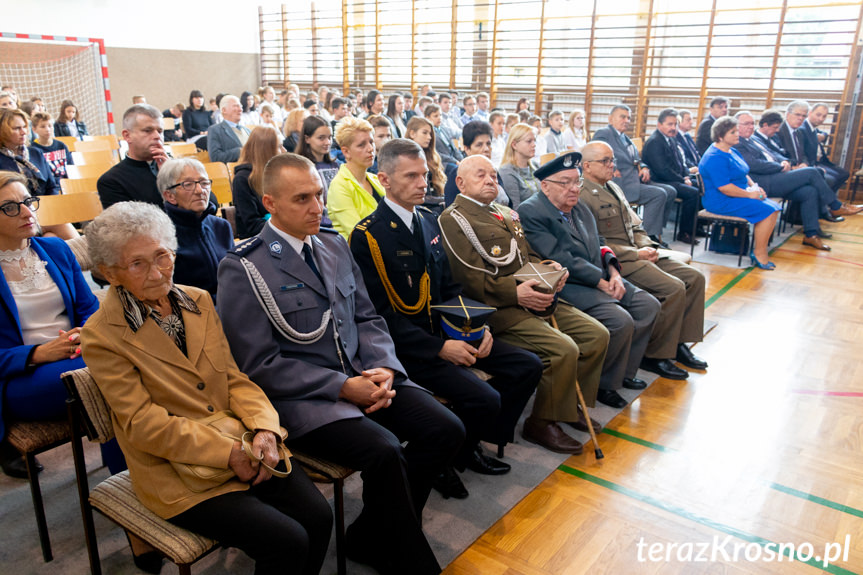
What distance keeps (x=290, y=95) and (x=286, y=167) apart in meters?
9.17

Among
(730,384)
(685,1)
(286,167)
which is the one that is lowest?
(730,384)

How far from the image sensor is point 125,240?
1.67 m

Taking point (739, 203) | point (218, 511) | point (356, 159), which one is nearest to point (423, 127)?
point (356, 159)

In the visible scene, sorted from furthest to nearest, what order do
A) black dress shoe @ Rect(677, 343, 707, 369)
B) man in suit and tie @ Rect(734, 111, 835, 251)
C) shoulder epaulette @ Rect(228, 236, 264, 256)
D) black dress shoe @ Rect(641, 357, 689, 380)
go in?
man in suit and tie @ Rect(734, 111, 835, 251), black dress shoe @ Rect(677, 343, 707, 369), black dress shoe @ Rect(641, 357, 689, 380), shoulder epaulette @ Rect(228, 236, 264, 256)

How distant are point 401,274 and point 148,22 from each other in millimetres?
12832

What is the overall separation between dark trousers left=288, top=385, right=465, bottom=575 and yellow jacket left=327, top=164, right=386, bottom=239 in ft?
5.00

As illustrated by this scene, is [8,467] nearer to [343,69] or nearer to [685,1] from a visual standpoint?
[685,1]

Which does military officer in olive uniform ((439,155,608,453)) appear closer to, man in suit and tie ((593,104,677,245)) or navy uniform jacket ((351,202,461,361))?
navy uniform jacket ((351,202,461,361))

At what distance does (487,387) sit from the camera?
241 cm

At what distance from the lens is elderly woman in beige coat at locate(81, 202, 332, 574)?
158 centimetres

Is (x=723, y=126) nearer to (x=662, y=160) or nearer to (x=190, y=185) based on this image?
(x=662, y=160)

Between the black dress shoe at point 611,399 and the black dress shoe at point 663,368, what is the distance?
48cm

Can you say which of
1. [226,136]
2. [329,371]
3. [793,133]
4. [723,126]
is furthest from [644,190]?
[329,371]

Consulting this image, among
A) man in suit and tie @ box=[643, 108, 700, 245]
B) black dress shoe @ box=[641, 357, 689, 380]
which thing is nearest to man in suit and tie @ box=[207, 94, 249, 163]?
man in suit and tie @ box=[643, 108, 700, 245]
